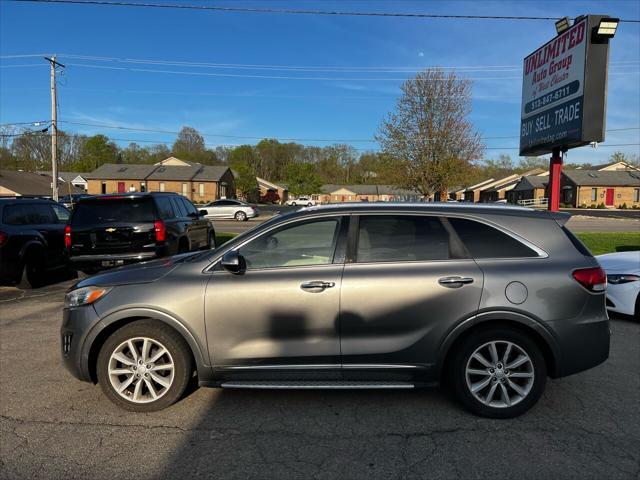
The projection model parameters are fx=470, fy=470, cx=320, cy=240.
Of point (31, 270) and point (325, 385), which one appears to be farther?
point (31, 270)

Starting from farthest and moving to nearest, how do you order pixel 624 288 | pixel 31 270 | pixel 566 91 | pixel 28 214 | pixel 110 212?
pixel 566 91 < pixel 28 214 < pixel 31 270 < pixel 110 212 < pixel 624 288

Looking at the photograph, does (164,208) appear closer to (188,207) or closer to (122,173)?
(188,207)

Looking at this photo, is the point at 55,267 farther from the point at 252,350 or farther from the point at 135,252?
the point at 252,350

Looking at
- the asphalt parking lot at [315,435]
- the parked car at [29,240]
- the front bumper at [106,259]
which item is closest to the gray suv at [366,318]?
the asphalt parking lot at [315,435]

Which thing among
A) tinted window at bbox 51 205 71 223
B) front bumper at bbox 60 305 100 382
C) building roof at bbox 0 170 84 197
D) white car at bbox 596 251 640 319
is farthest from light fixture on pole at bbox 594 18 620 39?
building roof at bbox 0 170 84 197

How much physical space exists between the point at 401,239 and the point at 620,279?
4536 millimetres

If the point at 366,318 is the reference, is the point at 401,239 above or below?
above

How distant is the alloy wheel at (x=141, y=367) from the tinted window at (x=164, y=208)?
16.8ft

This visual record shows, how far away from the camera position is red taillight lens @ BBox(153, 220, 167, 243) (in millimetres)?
8367

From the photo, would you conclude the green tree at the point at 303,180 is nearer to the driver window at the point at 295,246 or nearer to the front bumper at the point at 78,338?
the driver window at the point at 295,246

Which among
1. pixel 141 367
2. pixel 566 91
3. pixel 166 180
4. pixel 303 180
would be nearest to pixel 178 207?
pixel 141 367

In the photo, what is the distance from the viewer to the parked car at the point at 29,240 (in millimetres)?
8500

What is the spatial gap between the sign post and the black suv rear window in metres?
10.1

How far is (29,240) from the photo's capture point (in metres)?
8.92
